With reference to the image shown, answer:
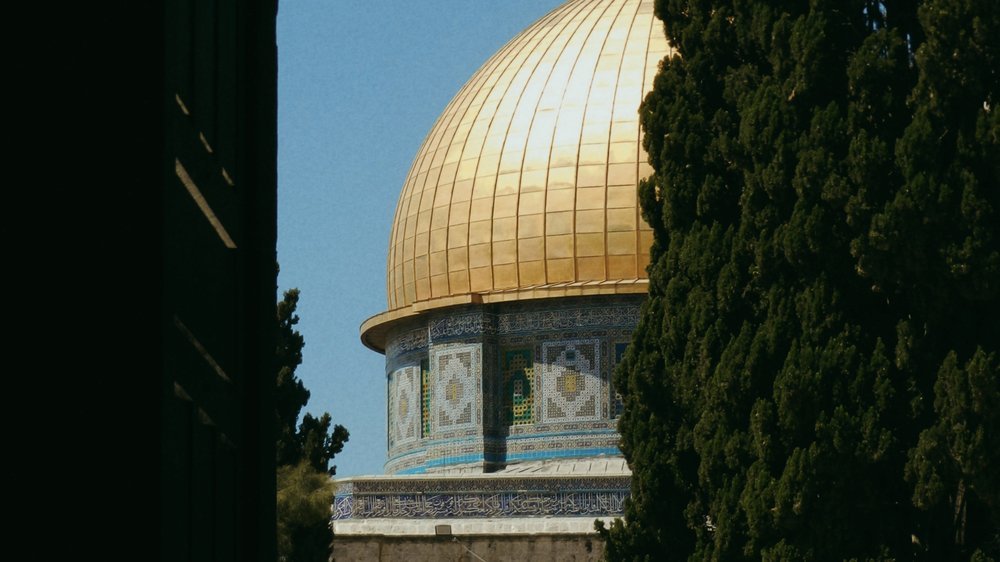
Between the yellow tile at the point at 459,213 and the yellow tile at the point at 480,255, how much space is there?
409mm

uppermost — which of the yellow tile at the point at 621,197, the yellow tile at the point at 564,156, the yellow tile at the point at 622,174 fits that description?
the yellow tile at the point at 564,156

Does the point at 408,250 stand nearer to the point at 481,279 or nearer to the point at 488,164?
the point at 481,279

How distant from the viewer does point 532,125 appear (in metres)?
24.9

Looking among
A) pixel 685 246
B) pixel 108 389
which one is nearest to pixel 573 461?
pixel 685 246

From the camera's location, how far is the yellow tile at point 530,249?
24.3 m

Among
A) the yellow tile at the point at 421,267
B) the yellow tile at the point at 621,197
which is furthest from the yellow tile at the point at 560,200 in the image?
the yellow tile at the point at 421,267

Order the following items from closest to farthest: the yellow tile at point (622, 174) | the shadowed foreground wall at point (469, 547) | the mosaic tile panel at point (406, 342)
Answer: the shadowed foreground wall at point (469, 547)
the yellow tile at point (622, 174)
the mosaic tile panel at point (406, 342)

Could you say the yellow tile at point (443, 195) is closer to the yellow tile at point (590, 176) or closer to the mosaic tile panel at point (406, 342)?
the mosaic tile panel at point (406, 342)

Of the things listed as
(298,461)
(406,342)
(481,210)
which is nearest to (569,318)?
(481,210)

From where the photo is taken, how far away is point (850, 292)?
12117mm

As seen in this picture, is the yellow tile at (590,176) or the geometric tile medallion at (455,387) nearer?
the yellow tile at (590,176)

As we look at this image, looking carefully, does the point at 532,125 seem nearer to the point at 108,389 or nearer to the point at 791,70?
the point at 791,70

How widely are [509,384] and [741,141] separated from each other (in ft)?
38.8

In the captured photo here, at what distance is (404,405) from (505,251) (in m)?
2.49
